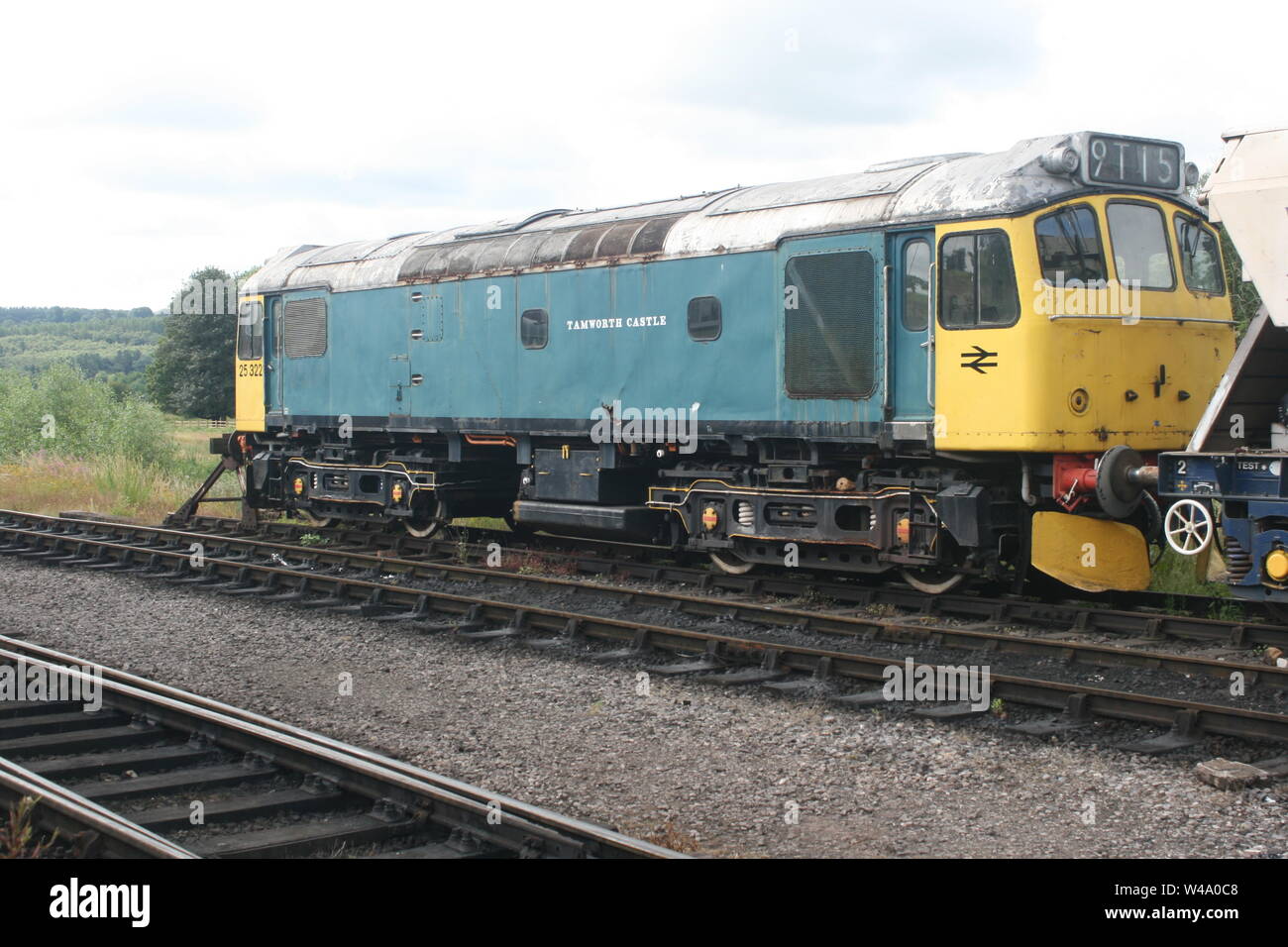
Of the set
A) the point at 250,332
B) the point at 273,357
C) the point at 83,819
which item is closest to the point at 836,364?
the point at 83,819

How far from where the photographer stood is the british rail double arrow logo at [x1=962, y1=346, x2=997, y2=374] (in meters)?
10.6

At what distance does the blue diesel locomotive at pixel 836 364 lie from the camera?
1053cm

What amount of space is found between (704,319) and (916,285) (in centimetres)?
252

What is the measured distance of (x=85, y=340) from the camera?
14075 centimetres

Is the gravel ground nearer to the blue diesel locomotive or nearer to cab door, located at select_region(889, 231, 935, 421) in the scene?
the blue diesel locomotive

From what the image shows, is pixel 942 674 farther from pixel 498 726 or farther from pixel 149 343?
pixel 149 343

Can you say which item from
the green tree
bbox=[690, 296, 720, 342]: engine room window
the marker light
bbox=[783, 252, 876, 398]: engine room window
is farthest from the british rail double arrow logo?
the green tree

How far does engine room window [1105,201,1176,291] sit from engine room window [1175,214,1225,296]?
0.23 meters

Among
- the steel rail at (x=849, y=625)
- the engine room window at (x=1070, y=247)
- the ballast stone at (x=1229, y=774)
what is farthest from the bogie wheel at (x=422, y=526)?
the ballast stone at (x=1229, y=774)

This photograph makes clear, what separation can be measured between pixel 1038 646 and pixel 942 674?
3.51 ft

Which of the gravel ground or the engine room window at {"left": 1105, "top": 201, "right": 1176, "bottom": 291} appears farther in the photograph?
the engine room window at {"left": 1105, "top": 201, "right": 1176, "bottom": 291}

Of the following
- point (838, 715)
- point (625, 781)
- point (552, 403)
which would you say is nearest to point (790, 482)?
point (552, 403)

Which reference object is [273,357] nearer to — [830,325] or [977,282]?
[830,325]

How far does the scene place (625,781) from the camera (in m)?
6.98
